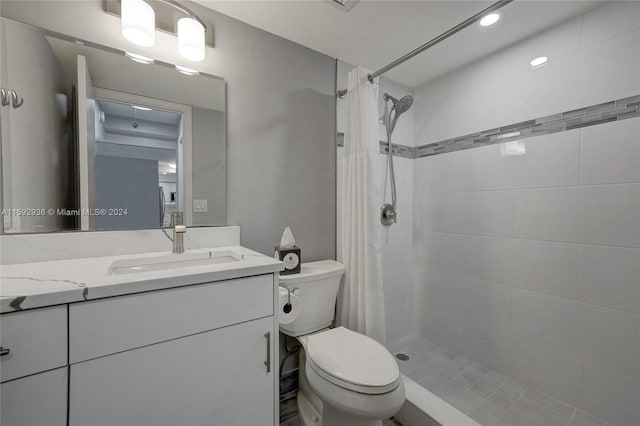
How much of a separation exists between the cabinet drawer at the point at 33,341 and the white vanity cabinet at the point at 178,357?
0.08 ft

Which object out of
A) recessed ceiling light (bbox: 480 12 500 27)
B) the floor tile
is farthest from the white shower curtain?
the floor tile

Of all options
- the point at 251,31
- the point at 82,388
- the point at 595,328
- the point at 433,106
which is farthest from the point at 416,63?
the point at 82,388

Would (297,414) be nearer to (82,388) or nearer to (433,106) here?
(82,388)

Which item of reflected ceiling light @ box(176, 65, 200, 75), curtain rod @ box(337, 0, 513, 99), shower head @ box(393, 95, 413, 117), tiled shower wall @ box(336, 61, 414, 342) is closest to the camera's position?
curtain rod @ box(337, 0, 513, 99)

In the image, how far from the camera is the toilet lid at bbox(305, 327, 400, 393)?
37.5 inches

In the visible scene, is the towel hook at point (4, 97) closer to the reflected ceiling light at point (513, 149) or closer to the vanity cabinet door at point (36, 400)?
the vanity cabinet door at point (36, 400)

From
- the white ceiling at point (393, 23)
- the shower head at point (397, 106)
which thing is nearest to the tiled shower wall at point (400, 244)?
the shower head at point (397, 106)

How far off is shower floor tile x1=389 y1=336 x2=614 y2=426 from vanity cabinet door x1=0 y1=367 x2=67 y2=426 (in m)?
1.65

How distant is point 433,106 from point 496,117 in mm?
497

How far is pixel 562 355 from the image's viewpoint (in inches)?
54.7

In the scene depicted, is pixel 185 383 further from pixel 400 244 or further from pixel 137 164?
pixel 400 244

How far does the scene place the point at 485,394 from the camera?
145cm

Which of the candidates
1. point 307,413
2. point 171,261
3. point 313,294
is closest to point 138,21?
point 171,261

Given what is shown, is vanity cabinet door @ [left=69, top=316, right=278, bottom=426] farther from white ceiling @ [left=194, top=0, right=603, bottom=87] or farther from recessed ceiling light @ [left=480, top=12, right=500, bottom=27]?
recessed ceiling light @ [left=480, top=12, right=500, bottom=27]
